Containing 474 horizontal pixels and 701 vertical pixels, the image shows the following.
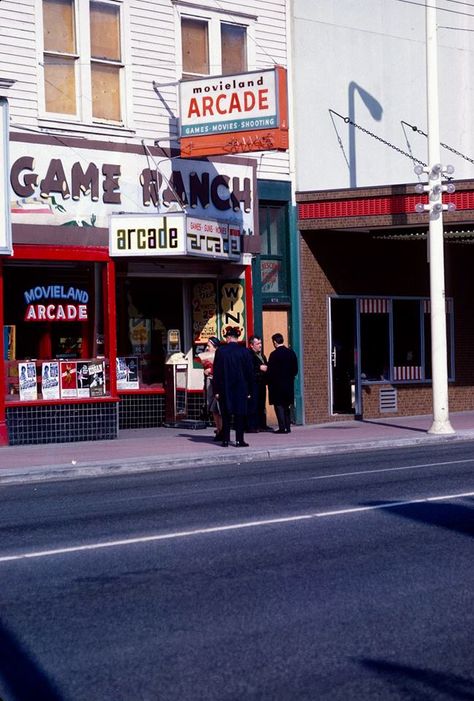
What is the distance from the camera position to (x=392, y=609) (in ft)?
23.7

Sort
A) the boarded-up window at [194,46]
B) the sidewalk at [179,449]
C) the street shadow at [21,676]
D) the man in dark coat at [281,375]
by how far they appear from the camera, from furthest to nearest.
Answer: the boarded-up window at [194,46]
the man in dark coat at [281,375]
the sidewalk at [179,449]
the street shadow at [21,676]

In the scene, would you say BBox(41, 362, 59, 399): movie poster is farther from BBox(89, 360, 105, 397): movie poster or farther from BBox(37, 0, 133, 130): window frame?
BBox(37, 0, 133, 130): window frame

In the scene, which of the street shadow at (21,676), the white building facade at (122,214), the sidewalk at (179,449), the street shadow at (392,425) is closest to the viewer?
the street shadow at (21,676)

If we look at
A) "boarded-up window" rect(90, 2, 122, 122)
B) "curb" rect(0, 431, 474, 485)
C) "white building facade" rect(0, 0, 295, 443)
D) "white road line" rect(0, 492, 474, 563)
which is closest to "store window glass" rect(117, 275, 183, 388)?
"white building facade" rect(0, 0, 295, 443)

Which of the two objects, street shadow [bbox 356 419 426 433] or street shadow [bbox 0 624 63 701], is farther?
street shadow [bbox 356 419 426 433]

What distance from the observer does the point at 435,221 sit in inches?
823

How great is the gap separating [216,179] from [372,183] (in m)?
4.59

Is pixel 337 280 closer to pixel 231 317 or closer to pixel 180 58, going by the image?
pixel 231 317

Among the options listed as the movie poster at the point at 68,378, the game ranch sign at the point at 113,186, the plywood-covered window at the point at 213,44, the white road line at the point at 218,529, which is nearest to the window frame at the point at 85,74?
the game ranch sign at the point at 113,186

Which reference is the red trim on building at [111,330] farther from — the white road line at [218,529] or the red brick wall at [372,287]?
the white road line at [218,529]

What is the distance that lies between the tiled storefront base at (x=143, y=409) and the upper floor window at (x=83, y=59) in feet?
16.9

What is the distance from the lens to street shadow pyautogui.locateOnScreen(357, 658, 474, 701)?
219 inches

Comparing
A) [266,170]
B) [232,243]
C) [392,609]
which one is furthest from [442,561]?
[266,170]

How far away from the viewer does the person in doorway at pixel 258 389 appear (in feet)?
72.3
